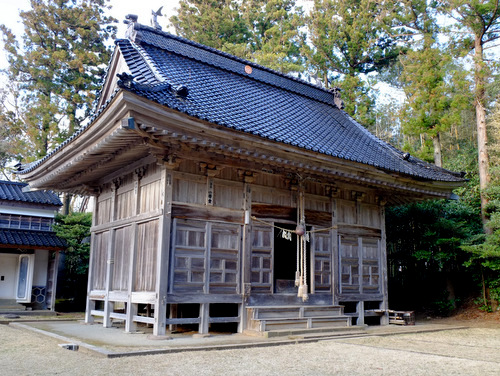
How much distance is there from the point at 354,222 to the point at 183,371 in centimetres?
752

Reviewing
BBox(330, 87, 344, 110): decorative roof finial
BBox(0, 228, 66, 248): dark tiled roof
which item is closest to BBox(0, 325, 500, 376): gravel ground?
BBox(0, 228, 66, 248): dark tiled roof

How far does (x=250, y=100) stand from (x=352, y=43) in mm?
15026

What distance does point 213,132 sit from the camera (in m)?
8.35

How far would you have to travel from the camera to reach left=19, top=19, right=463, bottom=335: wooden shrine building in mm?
8602

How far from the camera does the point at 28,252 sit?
16.6 meters

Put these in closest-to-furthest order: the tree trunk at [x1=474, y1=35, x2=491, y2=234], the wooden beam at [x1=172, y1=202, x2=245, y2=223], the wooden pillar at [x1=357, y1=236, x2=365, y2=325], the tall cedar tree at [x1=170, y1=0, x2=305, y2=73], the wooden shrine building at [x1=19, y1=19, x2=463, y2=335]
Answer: the wooden shrine building at [x1=19, y1=19, x2=463, y2=335] < the wooden beam at [x1=172, y1=202, x2=245, y2=223] < the wooden pillar at [x1=357, y1=236, x2=365, y2=325] < the tree trunk at [x1=474, y1=35, x2=491, y2=234] < the tall cedar tree at [x1=170, y1=0, x2=305, y2=73]

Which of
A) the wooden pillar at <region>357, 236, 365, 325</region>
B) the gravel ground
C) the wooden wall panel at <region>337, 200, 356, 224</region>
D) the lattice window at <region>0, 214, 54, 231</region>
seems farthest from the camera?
the lattice window at <region>0, 214, 54, 231</region>

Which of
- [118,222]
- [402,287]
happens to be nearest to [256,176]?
[118,222]

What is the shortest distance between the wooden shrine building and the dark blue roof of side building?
0.06m

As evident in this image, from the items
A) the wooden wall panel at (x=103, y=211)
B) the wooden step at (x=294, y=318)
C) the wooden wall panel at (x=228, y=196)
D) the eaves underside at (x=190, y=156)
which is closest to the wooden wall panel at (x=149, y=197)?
the eaves underside at (x=190, y=156)

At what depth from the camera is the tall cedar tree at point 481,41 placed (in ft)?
48.7

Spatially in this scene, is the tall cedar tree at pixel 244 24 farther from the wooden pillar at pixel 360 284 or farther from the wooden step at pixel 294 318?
the wooden step at pixel 294 318

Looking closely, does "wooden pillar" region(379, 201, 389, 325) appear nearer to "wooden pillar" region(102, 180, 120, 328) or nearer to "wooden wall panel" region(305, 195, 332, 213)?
"wooden wall panel" region(305, 195, 332, 213)

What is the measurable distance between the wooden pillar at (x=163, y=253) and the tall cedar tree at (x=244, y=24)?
780 inches
